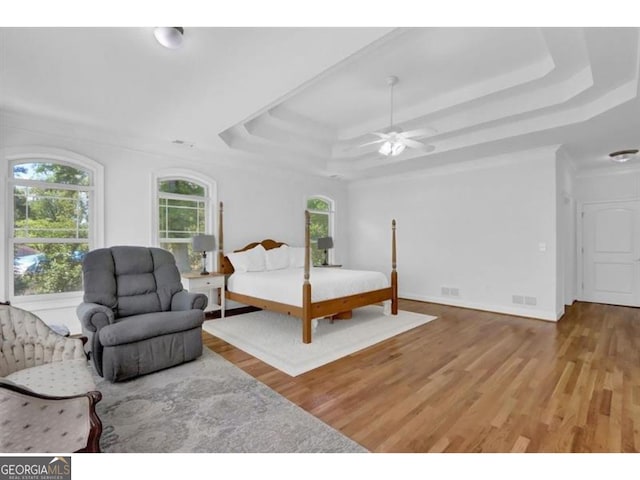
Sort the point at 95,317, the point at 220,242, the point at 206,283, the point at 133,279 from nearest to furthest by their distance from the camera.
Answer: the point at 95,317 → the point at 133,279 → the point at 206,283 → the point at 220,242

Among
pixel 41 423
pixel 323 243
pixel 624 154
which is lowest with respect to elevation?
pixel 41 423

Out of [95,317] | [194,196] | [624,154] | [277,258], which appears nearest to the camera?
[95,317]

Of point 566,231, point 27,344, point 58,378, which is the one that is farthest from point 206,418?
point 566,231

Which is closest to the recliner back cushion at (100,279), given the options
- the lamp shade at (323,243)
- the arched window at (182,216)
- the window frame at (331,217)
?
the arched window at (182,216)

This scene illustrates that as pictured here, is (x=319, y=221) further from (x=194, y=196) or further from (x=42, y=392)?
(x=42, y=392)

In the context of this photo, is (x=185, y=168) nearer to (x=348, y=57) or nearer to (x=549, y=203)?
(x=348, y=57)

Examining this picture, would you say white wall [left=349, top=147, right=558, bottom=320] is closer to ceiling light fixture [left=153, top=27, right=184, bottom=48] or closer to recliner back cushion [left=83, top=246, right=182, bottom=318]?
recliner back cushion [left=83, top=246, right=182, bottom=318]

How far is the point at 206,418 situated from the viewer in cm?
216

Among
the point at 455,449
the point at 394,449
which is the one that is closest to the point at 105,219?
the point at 394,449

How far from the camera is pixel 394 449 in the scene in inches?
72.4

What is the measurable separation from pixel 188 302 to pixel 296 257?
272 cm

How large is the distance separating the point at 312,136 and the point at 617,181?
5894 mm

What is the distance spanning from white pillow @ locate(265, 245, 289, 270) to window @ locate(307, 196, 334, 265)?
127cm

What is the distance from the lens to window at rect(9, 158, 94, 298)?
367 cm
